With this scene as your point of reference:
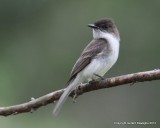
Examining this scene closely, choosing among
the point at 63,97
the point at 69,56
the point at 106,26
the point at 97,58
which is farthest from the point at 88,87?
the point at 69,56

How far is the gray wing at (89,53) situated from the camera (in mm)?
7312

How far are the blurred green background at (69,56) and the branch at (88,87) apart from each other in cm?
428

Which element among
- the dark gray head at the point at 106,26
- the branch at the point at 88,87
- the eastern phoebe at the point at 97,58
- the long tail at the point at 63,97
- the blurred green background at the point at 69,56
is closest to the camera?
the branch at the point at 88,87

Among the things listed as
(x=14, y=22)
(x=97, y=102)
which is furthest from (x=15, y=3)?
(x=97, y=102)

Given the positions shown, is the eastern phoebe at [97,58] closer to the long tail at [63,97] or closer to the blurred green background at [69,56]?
the long tail at [63,97]

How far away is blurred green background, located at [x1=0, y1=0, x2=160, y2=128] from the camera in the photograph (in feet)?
43.7

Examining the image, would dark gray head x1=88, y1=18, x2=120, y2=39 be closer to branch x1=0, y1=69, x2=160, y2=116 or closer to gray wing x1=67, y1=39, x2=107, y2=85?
gray wing x1=67, y1=39, x2=107, y2=85

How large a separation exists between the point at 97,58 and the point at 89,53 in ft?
0.29

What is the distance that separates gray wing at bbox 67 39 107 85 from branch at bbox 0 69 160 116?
599 mm

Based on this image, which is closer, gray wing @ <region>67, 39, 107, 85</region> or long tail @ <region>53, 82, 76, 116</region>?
long tail @ <region>53, 82, 76, 116</region>

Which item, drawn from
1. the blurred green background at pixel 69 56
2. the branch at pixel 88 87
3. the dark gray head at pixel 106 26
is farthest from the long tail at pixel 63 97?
the blurred green background at pixel 69 56

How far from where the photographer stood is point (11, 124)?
36.5ft

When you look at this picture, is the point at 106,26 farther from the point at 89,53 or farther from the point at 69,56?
the point at 69,56

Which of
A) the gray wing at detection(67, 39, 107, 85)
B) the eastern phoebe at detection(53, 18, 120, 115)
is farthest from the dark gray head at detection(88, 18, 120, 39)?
the gray wing at detection(67, 39, 107, 85)
